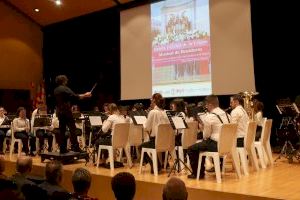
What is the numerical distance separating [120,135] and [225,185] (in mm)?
2356

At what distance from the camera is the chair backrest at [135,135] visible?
734 cm

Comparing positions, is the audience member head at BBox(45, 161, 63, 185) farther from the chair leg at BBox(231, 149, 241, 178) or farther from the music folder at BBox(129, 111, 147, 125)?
the music folder at BBox(129, 111, 147, 125)

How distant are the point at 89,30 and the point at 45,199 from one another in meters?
11.8

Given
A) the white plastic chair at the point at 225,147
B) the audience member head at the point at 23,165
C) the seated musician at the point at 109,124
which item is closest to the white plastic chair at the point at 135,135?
the seated musician at the point at 109,124

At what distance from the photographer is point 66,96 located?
23.3ft

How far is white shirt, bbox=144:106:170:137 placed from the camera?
6.36 metres

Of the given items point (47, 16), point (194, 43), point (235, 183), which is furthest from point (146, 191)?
point (47, 16)

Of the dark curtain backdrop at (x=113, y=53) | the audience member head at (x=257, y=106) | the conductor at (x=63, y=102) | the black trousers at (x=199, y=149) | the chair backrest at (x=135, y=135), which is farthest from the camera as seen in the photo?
the dark curtain backdrop at (x=113, y=53)

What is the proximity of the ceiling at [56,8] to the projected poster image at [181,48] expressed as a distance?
1.63m

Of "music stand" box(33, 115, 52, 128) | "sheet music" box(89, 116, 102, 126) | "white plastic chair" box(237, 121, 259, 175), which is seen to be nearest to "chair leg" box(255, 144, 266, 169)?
"white plastic chair" box(237, 121, 259, 175)

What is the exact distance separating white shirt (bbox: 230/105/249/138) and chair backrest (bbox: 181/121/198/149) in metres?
0.67

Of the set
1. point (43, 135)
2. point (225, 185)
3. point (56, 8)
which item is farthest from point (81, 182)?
point (56, 8)

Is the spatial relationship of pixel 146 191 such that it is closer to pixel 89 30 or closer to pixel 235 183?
pixel 235 183

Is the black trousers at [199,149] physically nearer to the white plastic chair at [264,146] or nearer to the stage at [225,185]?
the stage at [225,185]
